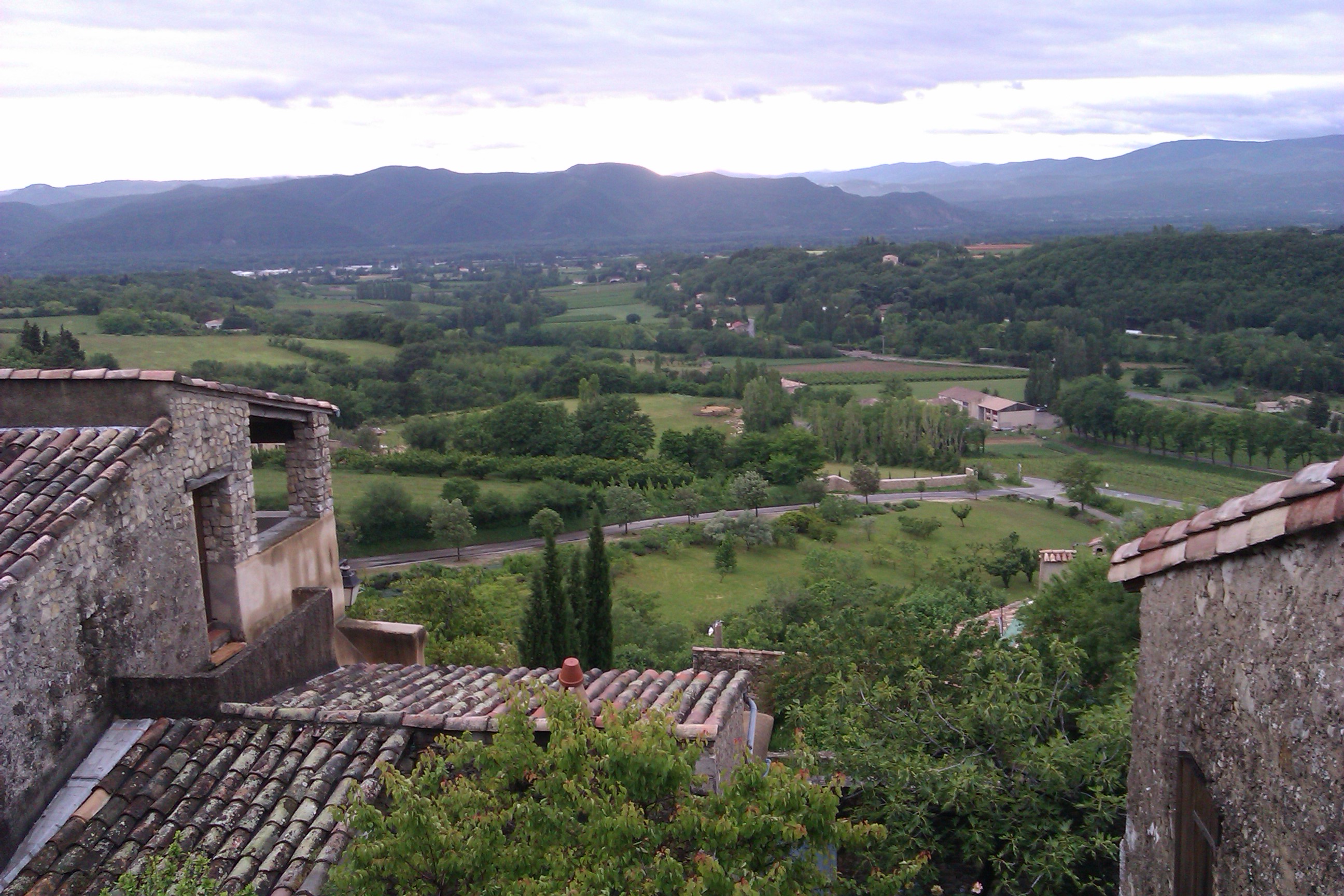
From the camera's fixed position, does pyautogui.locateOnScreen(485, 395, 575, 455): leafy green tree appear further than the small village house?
No

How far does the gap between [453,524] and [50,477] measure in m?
41.3

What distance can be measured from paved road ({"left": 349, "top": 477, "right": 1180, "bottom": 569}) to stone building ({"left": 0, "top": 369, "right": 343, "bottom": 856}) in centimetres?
3372

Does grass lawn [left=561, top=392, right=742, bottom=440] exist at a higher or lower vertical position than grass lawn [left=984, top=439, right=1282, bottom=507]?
higher

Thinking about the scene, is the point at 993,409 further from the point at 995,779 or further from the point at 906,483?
the point at 995,779

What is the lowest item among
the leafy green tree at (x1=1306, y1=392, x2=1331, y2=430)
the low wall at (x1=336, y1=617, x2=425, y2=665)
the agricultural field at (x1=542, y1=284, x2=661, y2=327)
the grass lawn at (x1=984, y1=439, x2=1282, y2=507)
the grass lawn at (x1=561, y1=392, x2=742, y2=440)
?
the grass lawn at (x1=984, y1=439, x2=1282, y2=507)

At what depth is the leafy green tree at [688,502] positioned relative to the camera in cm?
5544

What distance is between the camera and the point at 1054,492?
60281mm

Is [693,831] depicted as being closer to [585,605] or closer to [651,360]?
[585,605]

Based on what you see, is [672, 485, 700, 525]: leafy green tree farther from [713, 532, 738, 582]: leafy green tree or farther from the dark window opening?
the dark window opening

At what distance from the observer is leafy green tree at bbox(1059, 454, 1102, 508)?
182 feet

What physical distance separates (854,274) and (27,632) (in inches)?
5990

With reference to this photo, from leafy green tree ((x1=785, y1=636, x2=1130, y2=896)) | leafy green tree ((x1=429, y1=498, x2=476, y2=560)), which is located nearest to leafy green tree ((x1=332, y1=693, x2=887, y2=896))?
leafy green tree ((x1=785, y1=636, x2=1130, y2=896))

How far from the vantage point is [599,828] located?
4.65 meters

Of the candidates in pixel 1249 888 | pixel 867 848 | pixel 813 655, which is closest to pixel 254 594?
pixel 867 848
